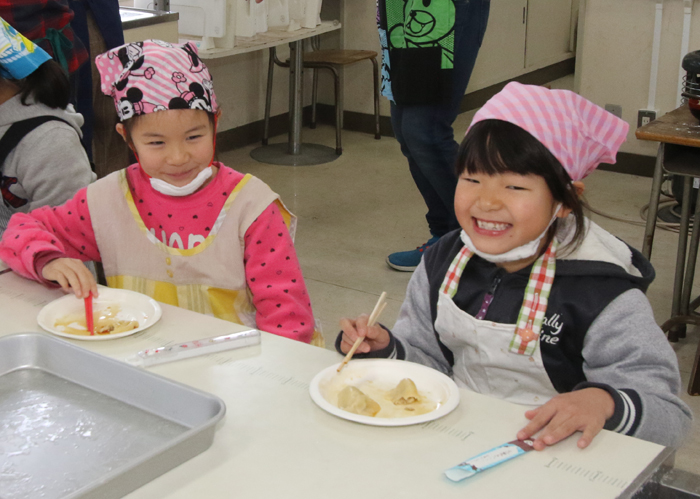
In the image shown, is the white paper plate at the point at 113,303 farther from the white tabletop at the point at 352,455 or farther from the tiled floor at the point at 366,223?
the tiled floor at the point at 366,223

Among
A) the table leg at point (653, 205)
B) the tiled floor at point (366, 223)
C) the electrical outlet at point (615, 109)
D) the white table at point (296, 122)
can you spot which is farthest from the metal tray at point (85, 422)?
the electrical outlet at point (615, 109)

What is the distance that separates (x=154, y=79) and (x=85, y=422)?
0.70 meters

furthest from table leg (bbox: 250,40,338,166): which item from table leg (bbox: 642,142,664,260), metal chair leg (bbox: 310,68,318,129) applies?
table leg (bbox: 642,142,664,260)

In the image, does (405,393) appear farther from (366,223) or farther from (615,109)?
(615,109)

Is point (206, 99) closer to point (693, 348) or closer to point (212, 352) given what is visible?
point (212, 352)

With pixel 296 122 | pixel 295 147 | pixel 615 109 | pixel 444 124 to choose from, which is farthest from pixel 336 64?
pixel 444 124

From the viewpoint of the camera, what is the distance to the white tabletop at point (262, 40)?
3.77 m

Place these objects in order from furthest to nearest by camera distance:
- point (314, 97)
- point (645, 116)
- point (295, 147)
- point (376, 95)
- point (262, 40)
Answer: point (314, 97) → point (376, 95) → point (295, 147) → point (645, 116) → point (262, 40)

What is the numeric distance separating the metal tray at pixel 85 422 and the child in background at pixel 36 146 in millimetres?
773

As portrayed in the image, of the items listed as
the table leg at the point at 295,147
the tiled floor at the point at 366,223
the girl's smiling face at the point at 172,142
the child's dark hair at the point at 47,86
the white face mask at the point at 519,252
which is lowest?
the tiled floor at the point at 366,223

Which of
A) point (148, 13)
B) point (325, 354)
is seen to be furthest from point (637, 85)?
point (325, 354)

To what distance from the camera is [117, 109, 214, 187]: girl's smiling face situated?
1.50 m

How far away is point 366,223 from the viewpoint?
3.81 m

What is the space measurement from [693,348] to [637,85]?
2.06 metres
